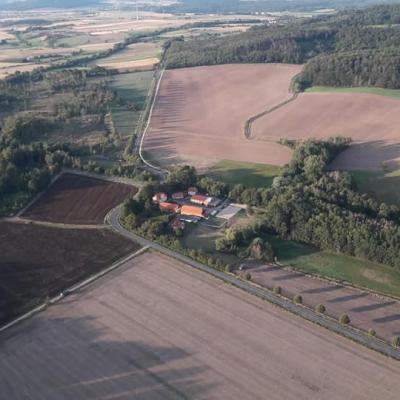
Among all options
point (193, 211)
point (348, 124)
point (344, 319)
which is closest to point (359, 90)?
point (348, 124)

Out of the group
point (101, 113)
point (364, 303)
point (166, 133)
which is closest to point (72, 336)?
→ point (364, 303)

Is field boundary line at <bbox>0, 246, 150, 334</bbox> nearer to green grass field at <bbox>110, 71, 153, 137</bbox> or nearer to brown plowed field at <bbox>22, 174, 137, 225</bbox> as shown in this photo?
brown plowed field at <bbox>22, 174, 137, 225</bbox>

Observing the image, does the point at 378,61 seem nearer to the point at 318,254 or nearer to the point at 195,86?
the point at 195,86

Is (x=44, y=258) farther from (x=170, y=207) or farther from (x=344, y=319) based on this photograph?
(x=344, y=319)

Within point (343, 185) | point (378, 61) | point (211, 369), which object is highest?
point (378, 61)

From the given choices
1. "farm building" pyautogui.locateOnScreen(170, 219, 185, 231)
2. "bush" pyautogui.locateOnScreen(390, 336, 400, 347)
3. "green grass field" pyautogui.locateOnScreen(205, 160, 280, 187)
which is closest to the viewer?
"bush" pyautogui.locateOnScreen(390, 336, 400, 347)

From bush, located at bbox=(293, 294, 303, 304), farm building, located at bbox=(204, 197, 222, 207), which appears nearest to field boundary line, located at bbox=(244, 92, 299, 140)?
farm building, located at bbox=(204, 197, 222, 207)
